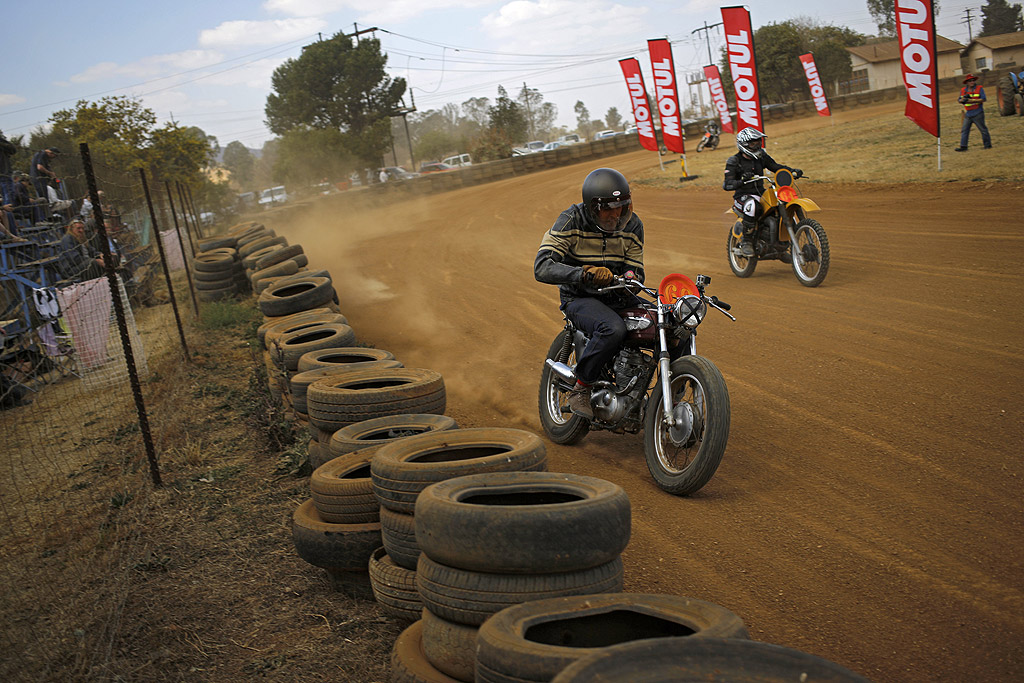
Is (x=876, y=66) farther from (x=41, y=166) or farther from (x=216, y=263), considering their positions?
(x=41, y=166)

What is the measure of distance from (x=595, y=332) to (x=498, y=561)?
262cm

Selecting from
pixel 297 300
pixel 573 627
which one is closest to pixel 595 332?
pixel 573 627

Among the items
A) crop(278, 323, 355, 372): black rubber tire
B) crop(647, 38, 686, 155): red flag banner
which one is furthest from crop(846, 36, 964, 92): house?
crop(278, 323, 355, 372): black rubber tire

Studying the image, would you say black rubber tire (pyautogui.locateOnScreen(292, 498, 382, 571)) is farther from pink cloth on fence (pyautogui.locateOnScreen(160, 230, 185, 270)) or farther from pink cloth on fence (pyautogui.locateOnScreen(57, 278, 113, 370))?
pink cloth on fence (pyautogui.locateOnScreen(160, 230, 185, 270))

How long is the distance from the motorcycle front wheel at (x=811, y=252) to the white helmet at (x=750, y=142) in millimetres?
1429

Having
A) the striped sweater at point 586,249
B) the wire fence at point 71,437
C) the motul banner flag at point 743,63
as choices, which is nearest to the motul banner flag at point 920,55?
the motul banner flag at point 743,63

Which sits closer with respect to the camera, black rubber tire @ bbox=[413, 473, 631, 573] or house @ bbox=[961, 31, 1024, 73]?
black rubber tire @ bbox=[413, 473, 631, 573]

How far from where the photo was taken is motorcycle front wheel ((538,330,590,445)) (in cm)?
630

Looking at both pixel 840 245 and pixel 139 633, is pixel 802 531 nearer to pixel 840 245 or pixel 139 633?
pixel 139 633

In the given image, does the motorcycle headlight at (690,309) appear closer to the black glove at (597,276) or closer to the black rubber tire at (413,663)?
the black glove at (597,276)

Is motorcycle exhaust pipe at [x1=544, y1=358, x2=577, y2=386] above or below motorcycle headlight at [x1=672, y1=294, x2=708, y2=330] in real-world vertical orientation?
below

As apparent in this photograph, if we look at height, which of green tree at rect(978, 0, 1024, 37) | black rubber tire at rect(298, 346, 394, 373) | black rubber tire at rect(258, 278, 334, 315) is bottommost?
black rubber tire at rect(298, 346, 394, 373)

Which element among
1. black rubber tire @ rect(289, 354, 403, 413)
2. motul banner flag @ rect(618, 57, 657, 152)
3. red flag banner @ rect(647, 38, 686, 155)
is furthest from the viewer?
motul banner flag @ rect(618, 57, 657, 152)

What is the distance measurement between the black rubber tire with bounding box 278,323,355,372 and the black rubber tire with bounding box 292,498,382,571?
364 centimetres
